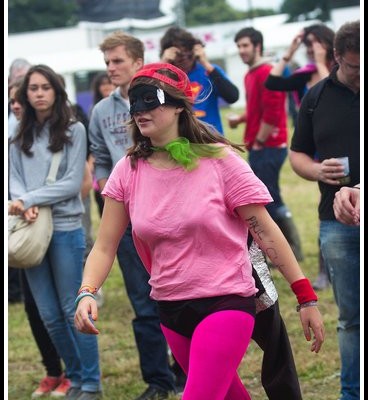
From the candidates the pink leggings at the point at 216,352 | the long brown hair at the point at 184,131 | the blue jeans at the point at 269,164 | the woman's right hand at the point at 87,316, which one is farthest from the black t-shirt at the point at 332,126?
the blue jeans at the point at 269,164

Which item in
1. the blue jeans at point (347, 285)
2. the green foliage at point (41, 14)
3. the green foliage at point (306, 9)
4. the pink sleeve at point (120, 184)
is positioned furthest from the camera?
the green foliage at point (41, 14)

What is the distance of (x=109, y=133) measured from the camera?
623cm

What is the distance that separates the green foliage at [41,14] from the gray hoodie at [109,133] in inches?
2787

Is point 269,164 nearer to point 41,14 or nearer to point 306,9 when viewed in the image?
point 41,14

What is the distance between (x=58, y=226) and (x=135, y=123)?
6.43 feet

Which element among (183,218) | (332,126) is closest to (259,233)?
(183,218)

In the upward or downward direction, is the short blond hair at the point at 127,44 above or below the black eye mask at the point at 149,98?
above

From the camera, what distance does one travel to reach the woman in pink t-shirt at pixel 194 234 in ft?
13.4

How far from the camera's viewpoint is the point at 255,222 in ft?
13.8

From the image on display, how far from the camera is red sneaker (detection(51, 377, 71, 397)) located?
6.55 metres

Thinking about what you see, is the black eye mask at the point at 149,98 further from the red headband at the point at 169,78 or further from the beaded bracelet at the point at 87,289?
the beaded bracelet at the point at 87,289

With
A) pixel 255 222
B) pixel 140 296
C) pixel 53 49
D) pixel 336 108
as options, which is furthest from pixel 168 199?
pixel 53 49

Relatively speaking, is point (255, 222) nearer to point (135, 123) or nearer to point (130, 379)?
point (135, 123)

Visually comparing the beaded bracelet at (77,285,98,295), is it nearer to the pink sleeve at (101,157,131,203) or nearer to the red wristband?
the pink sleeve at (101,157,131,203)
